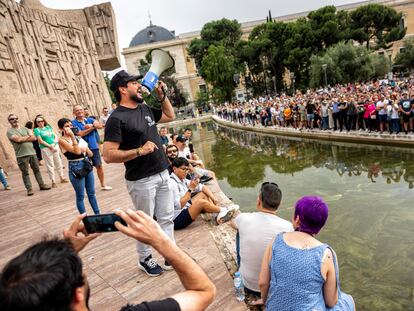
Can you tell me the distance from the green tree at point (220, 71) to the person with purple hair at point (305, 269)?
3940cm

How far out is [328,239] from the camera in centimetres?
432

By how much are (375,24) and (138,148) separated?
4900 centimetres

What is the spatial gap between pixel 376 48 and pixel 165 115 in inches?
1889

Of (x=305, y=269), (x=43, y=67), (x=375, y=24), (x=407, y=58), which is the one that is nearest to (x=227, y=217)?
(x=305, y=269)

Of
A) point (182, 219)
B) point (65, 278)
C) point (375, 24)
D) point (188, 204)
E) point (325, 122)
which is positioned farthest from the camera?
point (375, 24)

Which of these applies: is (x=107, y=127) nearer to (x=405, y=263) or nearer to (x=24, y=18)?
(x=405, y=263)

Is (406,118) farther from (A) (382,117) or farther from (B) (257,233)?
(B) (257,233)

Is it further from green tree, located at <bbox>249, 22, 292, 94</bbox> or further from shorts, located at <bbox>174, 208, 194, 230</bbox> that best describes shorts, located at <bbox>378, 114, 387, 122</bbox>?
green tree, located at <bbox>249, 22, 292, 94</bbox>

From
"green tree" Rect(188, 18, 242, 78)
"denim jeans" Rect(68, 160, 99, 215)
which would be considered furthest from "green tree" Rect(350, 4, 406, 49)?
"denim jeans" Rect(68, 160, 99, 215)

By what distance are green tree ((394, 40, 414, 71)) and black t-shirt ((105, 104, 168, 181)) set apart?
153 ft

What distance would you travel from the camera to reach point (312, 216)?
1931mm

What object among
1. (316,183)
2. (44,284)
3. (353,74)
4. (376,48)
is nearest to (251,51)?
(353,74)

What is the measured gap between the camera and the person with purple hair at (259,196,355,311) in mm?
1805

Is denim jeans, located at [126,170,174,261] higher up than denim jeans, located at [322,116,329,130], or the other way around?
denim jeans, located at [126,170,174,261]
